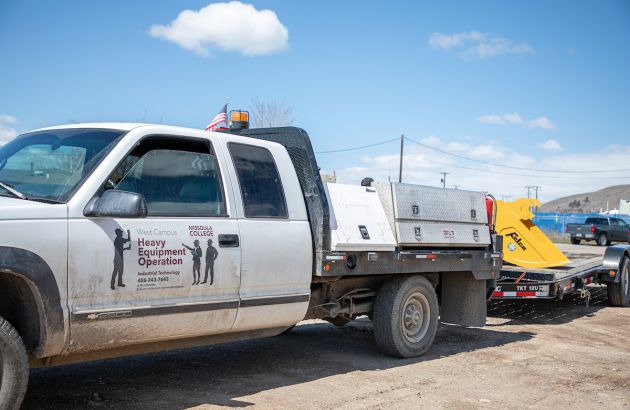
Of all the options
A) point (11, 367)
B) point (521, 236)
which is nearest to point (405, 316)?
point (11, 367)

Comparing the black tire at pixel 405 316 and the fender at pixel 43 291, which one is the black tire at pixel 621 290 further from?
the fender at pixel 43 291

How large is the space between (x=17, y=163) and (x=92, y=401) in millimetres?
1810

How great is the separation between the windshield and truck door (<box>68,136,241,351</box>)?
208mm

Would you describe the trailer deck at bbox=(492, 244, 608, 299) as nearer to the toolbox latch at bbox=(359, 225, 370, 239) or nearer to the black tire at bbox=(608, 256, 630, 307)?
the black tire at bbox=(608, 256, 630, 307)

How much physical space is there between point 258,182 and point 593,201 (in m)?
150

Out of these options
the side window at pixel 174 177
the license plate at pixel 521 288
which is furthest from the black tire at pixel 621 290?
the side window at pixel 174 177

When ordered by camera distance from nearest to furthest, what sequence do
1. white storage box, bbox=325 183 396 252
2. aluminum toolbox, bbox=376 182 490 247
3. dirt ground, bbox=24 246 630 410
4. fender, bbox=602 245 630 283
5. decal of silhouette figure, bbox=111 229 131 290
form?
decal of silhouette figure, bbox=111 229 131 290 < dirt ground, bbox=24 246 630 410 < white storage box, bbox=325 183 396 252 < aluminum toolbox, bbox=376 182 490 247 < fender, bbox=602 245 630 283

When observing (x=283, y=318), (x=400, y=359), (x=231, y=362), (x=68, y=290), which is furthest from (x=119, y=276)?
(x=400, y=359)

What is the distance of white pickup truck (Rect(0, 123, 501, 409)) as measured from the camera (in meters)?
4.21

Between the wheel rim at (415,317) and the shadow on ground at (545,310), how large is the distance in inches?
106

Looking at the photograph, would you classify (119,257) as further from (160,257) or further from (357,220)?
(357,220)

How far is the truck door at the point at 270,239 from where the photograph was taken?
5.32 meters

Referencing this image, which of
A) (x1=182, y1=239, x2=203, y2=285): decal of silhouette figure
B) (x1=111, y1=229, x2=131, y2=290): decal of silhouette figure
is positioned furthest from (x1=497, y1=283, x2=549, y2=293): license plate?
(x1=111, y1=229, x2=131, y2=290): decal of silhouette figure

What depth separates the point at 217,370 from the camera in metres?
6.30
